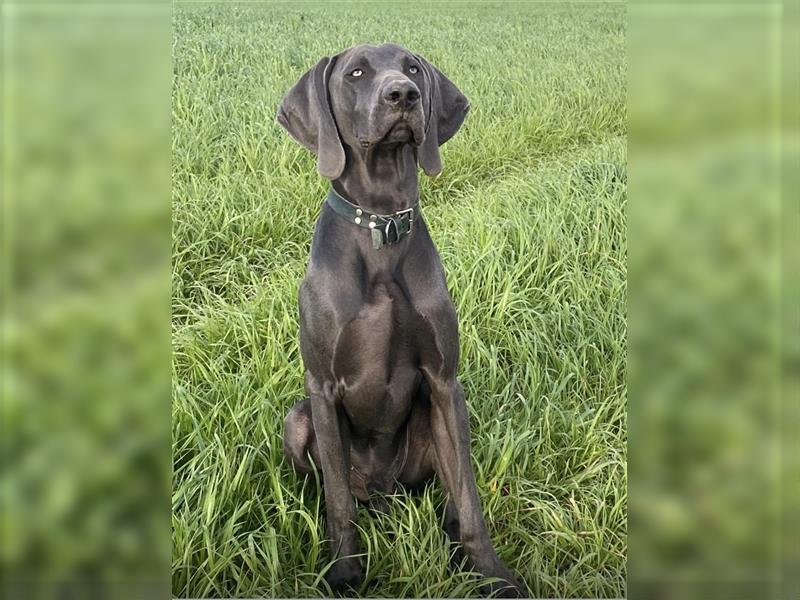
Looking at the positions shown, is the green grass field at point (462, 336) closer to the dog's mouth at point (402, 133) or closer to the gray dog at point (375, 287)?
the gray dog at point (375, 287)

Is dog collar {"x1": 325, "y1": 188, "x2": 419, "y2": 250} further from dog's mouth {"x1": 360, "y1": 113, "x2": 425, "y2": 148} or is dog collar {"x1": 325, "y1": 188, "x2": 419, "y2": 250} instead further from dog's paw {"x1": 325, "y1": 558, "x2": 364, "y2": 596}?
dog's paw {"x1": 325, "y1": 558, "x2": 364, "y2": 596}

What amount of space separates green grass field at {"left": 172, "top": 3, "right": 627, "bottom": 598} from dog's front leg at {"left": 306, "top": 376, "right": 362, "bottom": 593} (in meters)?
0.06

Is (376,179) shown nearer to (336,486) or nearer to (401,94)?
(401,94)

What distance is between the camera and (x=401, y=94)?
2057mm

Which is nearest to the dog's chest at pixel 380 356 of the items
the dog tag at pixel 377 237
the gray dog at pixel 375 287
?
the gray dog at pixel 375 287

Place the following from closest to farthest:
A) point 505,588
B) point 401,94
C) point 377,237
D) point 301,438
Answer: point 401,94 → point 377,237 → point 505,588 → point 301,438

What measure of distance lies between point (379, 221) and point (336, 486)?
2.60 ft

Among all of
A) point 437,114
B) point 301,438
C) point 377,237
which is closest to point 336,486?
point 301,438

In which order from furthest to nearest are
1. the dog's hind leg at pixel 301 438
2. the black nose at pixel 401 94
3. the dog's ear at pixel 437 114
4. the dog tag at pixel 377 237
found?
1. the dog's hind leg at pixel 301 438
2. the dog's ear at pixel 437 114
3. the dog tag at pixel 377 237
4. the black nose at pixel 401 94

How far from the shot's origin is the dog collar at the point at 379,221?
2.19m

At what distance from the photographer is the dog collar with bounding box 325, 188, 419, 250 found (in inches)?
86.4
